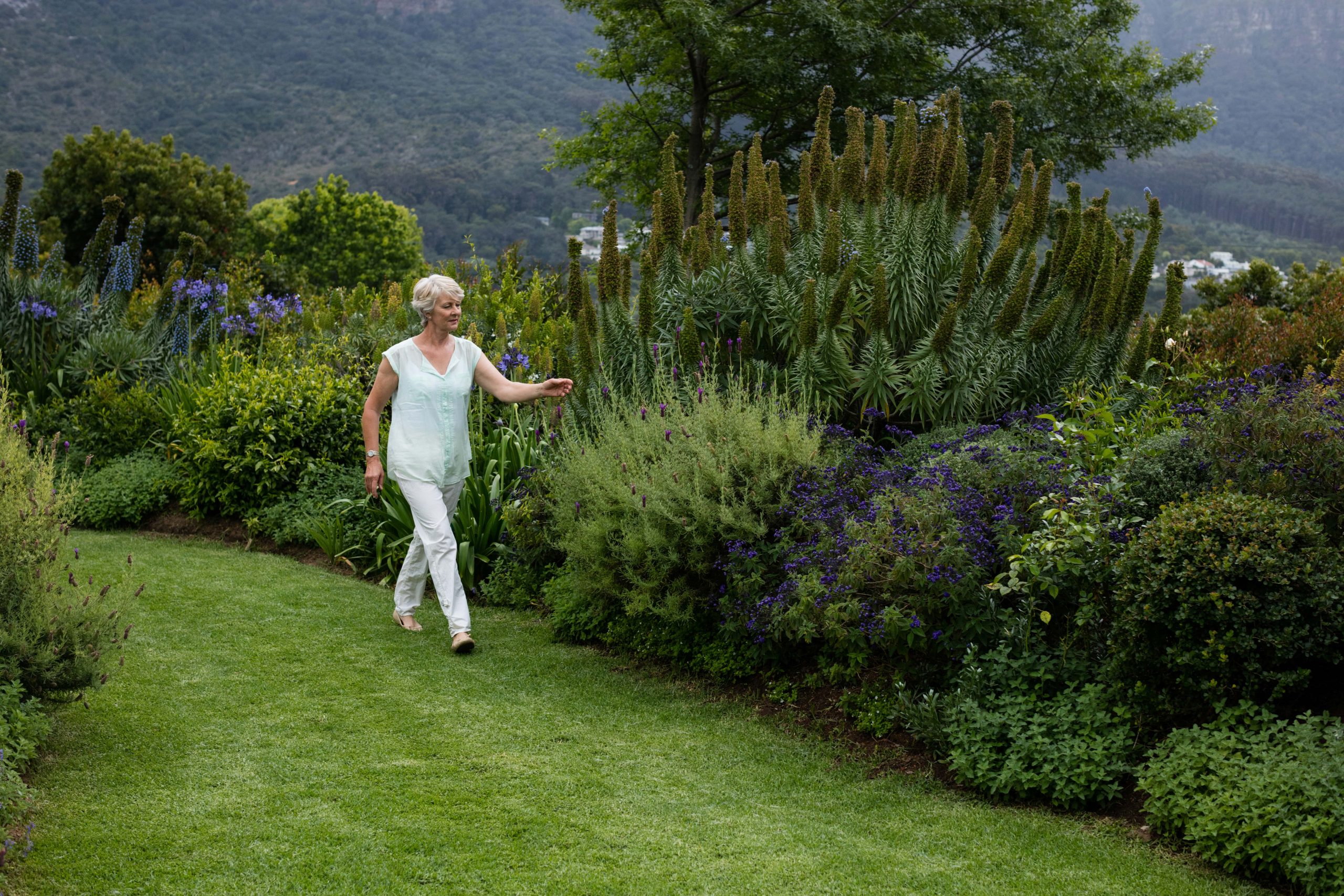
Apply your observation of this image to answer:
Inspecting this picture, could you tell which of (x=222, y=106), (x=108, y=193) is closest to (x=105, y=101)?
(x=222, y=106)

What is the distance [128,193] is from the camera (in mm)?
22078

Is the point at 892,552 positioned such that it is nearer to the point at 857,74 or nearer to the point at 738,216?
the point at 738,216

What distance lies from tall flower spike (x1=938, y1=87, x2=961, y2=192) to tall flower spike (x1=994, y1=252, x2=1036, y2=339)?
2.58 ft

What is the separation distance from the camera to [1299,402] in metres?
4.95

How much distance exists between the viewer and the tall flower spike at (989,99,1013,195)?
7.23 meters

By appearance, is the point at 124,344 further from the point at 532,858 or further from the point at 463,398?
the point at 532,858

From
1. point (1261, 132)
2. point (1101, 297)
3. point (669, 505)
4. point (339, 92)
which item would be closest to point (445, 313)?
point (669, 505)

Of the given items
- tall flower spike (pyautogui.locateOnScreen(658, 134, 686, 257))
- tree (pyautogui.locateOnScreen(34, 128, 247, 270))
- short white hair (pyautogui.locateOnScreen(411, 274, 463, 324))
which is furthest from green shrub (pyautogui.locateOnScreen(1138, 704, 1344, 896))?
tree (pyautogui.locateOnScreen(34, 128, 247, 270))

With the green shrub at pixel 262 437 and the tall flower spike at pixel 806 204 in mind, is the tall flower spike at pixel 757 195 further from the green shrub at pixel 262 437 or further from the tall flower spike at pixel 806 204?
the green shrub at pixel 262 437

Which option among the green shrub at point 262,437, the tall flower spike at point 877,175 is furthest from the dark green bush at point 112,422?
the tall flower spike at point 877,175

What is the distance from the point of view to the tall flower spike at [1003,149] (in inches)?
285

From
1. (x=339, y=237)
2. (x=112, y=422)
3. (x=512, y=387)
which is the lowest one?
(x=112, y=422)

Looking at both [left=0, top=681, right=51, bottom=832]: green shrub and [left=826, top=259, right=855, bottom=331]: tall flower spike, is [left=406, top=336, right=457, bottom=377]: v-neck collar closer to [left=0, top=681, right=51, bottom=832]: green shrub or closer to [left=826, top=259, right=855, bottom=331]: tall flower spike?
[left=826, top=259, right=855, bottom=331]: tall flower spike

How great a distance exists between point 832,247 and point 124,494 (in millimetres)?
6703
